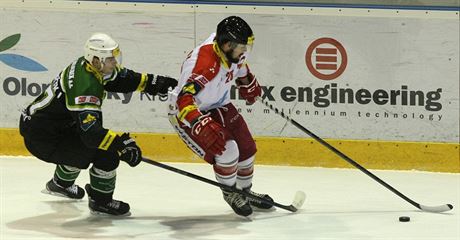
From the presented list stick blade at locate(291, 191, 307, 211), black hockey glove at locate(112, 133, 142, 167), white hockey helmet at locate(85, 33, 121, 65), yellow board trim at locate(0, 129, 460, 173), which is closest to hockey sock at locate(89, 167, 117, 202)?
black hockey glove at locate(112, 133, 142, 167)

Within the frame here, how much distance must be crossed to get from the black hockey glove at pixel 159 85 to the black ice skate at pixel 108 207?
56cm

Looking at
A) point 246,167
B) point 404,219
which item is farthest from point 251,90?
point 404,219

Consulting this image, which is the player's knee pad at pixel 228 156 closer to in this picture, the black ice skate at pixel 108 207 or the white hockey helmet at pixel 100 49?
the black ice skate at pixel 108 207

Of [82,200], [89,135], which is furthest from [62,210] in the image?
[89,135]

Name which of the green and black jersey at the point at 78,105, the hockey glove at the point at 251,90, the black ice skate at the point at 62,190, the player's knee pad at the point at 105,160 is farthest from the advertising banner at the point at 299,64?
the player's knee pad at the point at 105,160

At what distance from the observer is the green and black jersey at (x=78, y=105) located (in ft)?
14.7

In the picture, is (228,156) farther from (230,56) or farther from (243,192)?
(230,56)

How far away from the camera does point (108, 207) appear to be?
16.0 feet

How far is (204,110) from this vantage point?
4945 mm

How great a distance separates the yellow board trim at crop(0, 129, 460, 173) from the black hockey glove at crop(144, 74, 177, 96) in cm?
138

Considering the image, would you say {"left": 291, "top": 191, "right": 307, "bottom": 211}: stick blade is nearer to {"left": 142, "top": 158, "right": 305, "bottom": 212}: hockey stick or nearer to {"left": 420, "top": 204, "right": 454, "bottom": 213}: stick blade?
{"left": 142, "top": 158, "right": 305, "bottom": 212}: hockey stick

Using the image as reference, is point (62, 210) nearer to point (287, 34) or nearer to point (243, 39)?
point (243, 39)

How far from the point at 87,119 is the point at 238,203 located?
2.80 feet

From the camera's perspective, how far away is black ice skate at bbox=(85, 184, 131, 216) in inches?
192
